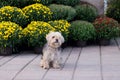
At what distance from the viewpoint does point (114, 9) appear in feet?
46.7

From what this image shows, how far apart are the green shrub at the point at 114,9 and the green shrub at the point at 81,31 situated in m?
2.77

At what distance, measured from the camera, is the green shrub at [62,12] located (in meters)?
11.8

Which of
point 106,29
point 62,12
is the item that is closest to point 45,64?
point 62,12

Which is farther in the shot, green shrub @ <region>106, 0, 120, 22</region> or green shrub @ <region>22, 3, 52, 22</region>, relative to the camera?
green shrub @ <region>106, 0, 120, 22</region>

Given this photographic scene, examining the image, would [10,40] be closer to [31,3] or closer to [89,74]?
[31,3]

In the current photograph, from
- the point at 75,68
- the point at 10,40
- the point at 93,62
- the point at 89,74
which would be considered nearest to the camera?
the point at 89,74

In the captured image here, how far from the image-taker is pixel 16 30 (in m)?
10.2

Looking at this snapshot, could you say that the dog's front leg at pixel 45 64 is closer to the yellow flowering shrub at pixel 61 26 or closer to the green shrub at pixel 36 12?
the yellow flowering shrub at pixel 61 26

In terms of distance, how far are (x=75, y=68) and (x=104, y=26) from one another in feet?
12.2

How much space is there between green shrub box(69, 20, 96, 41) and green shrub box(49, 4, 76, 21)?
401 mm

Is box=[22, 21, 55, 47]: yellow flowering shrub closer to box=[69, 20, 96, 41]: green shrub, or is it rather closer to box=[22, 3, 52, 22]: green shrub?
box=[22, 3, 52, 22]: green shrub

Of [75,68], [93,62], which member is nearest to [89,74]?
[75,68]

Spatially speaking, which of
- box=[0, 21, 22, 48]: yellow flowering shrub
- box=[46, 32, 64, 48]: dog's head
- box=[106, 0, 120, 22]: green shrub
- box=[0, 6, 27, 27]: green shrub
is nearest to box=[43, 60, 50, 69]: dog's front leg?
box=[46, 32, 64, 48]: dog's head

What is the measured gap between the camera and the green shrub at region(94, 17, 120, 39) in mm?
11727
